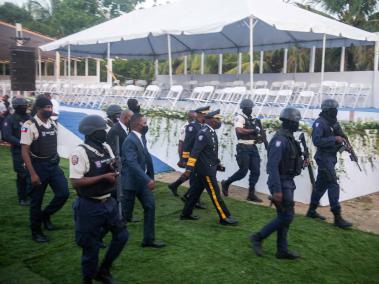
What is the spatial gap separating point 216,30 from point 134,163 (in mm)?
6223

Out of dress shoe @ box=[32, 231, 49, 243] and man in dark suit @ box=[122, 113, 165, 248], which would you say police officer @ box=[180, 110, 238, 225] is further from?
dress shoe @ box=[32, 231, 49, 243]

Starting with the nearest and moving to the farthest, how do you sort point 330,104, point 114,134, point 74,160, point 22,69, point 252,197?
point 74,160 < point 114,134 < point 330,104 < point 252,197 < point 22,69

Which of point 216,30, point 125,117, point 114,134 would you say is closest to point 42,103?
point 114,134

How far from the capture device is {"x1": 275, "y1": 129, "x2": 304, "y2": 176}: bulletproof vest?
458 cm

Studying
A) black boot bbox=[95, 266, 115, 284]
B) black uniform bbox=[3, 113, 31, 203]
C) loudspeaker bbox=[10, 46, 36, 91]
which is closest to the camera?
black boot bbox=[95, 266, 115, 284]

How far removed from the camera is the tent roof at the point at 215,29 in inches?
404

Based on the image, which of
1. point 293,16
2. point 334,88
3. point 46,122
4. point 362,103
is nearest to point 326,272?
point 46,122

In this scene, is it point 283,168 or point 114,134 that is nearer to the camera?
point 283,168

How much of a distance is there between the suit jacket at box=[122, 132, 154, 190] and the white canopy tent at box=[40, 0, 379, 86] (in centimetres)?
558

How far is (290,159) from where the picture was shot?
15.1 ft

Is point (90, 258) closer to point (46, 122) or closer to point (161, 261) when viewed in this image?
point (161, 261)

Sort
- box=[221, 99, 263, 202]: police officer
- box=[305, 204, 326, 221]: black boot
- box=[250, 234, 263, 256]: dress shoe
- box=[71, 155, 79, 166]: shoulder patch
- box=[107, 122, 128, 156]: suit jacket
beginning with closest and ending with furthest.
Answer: box=[71, 155, 79, 166]: shoulder patch < box=[250, 234, 263, 256]: dress shoe < box=[107, 122, 128, 156]: suit jacket < box=[305, 204, 326, 221]: black boot < box=[221, 99, 263, 202]: police officer

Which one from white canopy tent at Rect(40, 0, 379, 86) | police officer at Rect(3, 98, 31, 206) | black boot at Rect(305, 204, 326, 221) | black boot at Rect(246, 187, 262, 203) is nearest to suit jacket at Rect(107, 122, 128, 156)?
police officer at Rect(3, 98, 31, 206)

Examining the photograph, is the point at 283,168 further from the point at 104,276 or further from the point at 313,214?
the point at 313,214
